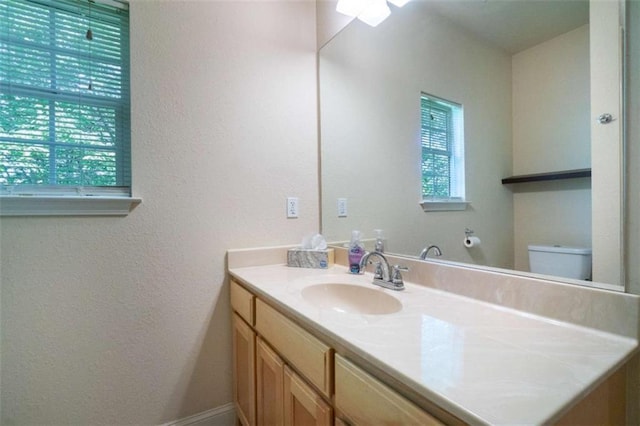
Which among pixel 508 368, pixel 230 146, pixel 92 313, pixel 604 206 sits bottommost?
pixel 92 313

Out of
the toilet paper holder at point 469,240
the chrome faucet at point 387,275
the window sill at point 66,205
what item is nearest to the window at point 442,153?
the toilet paper holder at point 469,240

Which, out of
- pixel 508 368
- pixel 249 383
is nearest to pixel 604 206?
pixel 508 368

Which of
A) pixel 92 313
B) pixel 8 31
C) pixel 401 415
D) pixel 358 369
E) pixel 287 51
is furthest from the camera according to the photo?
pixel 287 51

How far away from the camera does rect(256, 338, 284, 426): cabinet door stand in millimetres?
1014

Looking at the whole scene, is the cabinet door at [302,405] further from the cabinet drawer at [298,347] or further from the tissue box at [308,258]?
the tissue box at [308,258]

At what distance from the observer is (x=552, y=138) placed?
90cm

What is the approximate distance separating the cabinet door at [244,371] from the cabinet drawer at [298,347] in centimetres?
17

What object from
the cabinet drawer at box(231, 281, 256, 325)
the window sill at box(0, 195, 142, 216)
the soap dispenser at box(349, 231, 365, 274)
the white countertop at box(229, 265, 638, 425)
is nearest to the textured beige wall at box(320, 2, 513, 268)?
the soap dispenser at box(349, 231, 365, 274)

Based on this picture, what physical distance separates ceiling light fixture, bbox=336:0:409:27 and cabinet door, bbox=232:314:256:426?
1.63 meters

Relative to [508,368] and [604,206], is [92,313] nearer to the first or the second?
[508,368]

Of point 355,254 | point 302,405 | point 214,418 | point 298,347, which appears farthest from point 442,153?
point 214,418

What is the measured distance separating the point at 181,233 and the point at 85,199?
15.5 inches

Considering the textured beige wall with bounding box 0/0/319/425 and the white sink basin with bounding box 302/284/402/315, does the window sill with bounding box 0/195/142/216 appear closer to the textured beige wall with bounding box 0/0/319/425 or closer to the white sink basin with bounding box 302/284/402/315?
the textured beige wall with bounding box 0/0/319/425

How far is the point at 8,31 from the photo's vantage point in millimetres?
1139
